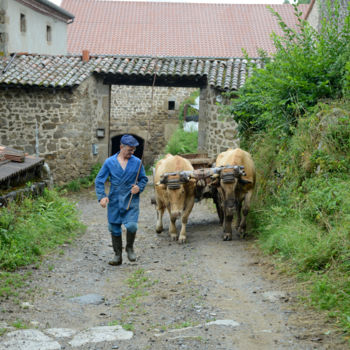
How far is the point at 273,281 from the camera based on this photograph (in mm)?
6383

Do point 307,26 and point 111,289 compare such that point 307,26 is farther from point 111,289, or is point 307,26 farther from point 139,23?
point 139,23

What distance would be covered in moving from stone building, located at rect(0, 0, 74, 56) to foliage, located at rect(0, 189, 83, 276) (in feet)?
32.9

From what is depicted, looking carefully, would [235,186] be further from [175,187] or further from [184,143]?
[184,143]

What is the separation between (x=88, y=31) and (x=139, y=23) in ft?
9.75

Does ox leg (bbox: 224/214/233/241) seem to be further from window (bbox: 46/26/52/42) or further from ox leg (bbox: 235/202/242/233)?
window (bbox: 46/26/52/42)

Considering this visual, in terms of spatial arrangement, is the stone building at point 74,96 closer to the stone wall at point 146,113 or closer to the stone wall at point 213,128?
the stone wall at point 213,128

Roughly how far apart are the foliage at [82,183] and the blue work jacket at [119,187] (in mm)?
10348

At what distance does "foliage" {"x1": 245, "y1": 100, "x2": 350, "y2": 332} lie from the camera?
555 cm

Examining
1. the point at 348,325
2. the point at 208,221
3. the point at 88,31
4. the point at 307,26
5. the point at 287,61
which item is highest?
the point at 88,31

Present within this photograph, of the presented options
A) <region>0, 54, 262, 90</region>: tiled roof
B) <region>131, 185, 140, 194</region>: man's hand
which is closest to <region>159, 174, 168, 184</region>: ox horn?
<region>131, 185, 140, 194</region>: man's hand

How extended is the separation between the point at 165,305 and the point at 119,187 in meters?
2.25

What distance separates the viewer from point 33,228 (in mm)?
8406

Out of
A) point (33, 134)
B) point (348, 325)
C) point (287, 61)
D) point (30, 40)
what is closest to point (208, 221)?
point (287, 61)

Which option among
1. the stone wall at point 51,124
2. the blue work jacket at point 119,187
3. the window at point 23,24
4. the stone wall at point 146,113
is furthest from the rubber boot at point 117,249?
the stone wall at point 146,113
